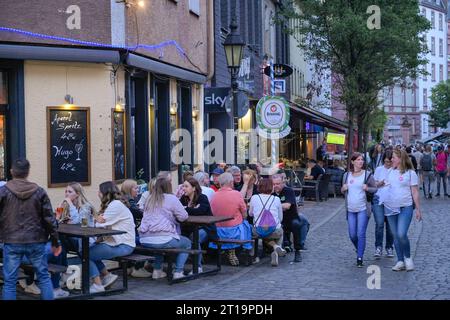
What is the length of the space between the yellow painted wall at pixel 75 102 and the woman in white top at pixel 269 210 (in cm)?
323

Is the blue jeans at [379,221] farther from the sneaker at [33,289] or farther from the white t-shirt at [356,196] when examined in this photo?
the sneaker at [33,289]

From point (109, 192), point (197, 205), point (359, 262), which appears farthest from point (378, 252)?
point (109, 192)

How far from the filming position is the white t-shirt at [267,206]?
1147cm

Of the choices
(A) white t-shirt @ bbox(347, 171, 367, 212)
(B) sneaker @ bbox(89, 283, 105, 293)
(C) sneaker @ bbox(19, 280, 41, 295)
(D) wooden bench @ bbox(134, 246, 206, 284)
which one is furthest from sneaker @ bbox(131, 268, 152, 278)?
(A) white t-shirt @ bbox(347, 171, 367, 212)

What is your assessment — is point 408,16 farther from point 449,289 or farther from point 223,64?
point 449,289

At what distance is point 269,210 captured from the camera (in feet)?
37.6

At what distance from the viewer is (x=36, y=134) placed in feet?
41.6

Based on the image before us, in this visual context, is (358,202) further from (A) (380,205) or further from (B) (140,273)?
(B) (140,273)

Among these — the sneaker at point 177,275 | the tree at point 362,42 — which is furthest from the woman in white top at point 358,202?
the tree at point 362,42

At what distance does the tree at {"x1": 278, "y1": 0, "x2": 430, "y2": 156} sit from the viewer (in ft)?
91.5

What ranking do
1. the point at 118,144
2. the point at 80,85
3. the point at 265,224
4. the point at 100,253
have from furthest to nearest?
the point at 118,144 → the point at 80,85 → the point at 265,224 → the point at 100,253

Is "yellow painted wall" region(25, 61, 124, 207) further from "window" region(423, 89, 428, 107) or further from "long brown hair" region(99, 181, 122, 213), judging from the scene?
"window" region(423, 89, 428, 107)

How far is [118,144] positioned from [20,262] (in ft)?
20.3
